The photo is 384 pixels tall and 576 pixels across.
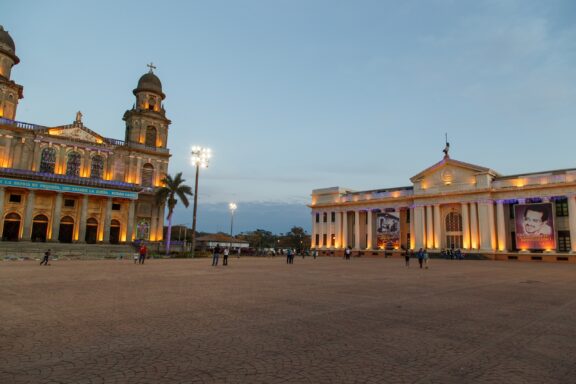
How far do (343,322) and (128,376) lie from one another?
440 cm

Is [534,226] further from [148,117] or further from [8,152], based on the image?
[8,152]

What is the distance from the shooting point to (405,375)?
4.55m

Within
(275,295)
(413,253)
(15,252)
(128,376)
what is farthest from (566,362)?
(413,253)

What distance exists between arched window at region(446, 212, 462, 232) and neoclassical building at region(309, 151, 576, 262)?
5.6 inches

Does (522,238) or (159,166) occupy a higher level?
(159,166)

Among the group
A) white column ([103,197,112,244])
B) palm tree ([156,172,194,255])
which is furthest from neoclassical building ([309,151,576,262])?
white column ([103,197,112,244])

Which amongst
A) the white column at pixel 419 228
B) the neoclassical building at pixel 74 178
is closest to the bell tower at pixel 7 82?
the neoclassical building at pixel 74 178

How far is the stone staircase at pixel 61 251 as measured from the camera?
33812 millimetres

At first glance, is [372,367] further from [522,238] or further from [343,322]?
[522,238]

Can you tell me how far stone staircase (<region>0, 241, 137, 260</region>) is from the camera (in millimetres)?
33812

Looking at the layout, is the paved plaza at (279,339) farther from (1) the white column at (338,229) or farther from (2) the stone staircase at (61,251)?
(1) the white column at (338,229)

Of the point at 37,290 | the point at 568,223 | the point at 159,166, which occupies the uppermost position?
the point at 159,166

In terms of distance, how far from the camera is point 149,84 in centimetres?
5812

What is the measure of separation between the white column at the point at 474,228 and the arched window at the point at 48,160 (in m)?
56.3
